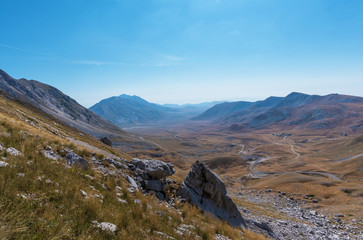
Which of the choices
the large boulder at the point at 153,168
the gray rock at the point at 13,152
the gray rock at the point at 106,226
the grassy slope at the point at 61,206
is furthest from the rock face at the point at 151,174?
the gray rock at the point at 13,152

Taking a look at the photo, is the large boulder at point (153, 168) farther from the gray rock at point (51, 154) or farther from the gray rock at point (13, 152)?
the gray rock at point (13, 152)

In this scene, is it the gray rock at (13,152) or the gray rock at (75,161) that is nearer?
the gray rock at (13,152)

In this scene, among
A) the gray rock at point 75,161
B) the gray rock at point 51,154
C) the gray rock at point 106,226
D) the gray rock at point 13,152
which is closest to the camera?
the gray rock at point 106,226

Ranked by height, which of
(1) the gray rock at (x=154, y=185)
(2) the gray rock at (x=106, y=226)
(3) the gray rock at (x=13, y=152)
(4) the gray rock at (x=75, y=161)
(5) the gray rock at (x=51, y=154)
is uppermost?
(3) the gray rock at (x=13, y=152)

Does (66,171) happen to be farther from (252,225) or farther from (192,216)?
(252,225)

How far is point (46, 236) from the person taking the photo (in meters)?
5.00

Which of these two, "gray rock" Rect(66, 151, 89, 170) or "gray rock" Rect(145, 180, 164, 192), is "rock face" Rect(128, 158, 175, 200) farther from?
"gray rock" Rect(66, 151, 89, 170)

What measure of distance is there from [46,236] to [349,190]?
75782 millimetres

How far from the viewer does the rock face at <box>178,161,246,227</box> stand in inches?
694

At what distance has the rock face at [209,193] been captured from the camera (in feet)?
57.8

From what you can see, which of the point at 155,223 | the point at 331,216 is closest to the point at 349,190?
the point at 331,216

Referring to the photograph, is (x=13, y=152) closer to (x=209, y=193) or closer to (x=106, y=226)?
(x=106, y=226)

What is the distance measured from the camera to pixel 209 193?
62.3ft

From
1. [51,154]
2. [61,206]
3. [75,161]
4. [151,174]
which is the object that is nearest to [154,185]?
[151,174]
